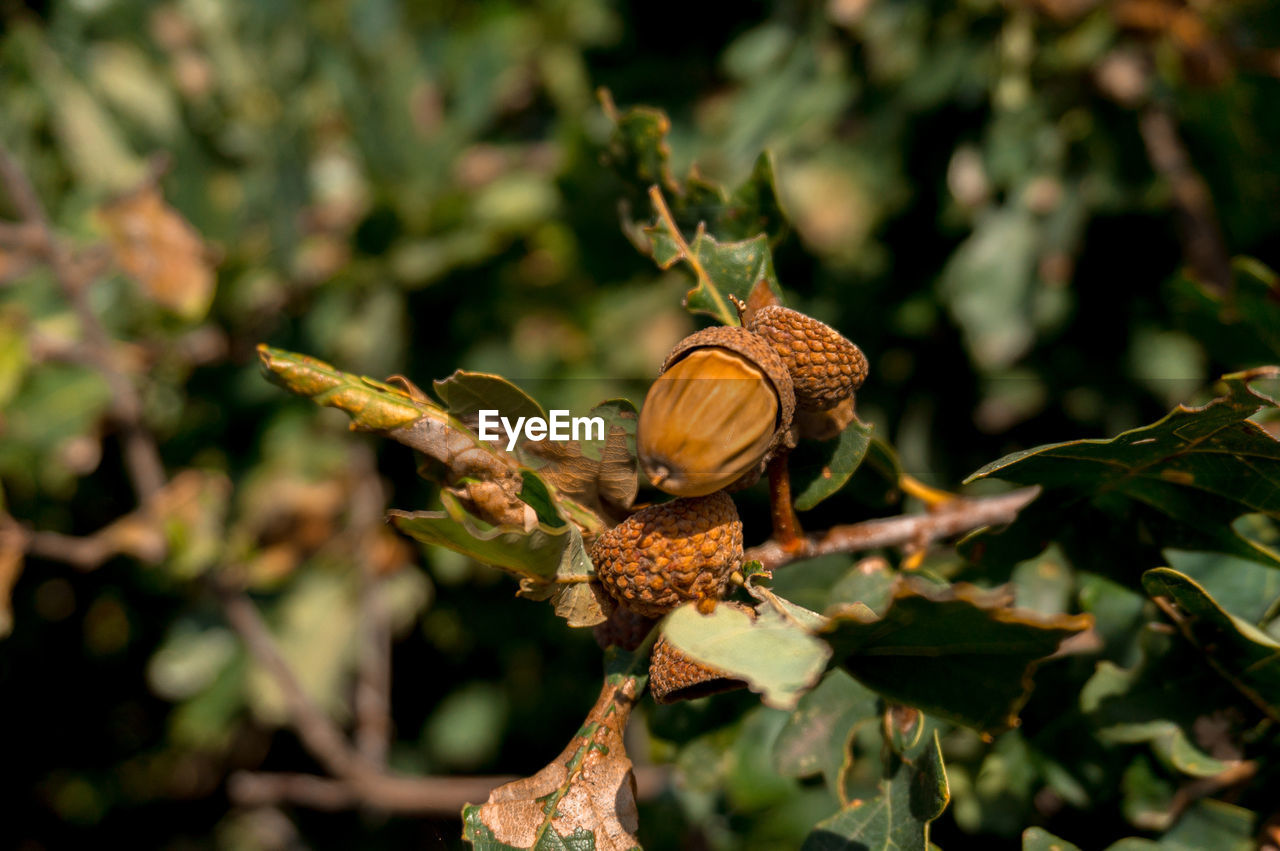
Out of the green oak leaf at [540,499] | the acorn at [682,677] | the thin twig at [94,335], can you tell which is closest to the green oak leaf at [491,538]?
the green oak leaf at [540,499]

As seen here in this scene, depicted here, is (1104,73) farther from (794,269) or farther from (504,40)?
(504,40)

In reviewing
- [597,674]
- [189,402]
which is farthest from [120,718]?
[597,674]

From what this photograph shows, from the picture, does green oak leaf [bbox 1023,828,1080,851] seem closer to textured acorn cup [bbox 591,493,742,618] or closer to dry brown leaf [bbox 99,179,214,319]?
textured acorn cup [bbox 591,493,742,618]

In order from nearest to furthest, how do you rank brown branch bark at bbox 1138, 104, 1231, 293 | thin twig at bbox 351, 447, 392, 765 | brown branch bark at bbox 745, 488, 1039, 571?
brown branch bark at bbox 745, 488, 1039, 571 → brown branch bark at bbox 1138, 104, 1231, 293 → thin twig at bbox 351, 447, 392, 765

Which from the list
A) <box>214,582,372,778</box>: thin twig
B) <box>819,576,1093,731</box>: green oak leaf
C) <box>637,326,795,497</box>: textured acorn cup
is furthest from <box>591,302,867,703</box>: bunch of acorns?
<box>214,582,372,778</box>: thin twig

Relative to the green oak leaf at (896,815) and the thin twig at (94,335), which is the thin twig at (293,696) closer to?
the thin twig at (94,335)

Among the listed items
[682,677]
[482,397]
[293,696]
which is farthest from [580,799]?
[293,696]

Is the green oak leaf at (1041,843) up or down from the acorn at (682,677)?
down
